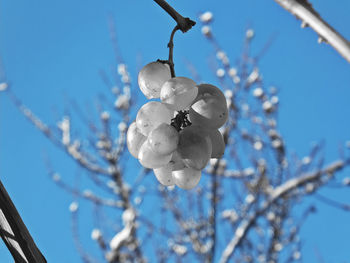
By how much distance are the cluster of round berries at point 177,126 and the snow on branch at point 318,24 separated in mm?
169

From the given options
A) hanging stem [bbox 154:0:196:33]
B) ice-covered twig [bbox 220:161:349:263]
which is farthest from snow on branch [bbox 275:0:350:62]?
ice-covered twig [bbox 220:161:349:263]

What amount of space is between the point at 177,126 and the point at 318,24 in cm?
25

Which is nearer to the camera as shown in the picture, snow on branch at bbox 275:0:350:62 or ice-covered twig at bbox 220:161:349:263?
snow on branch at bbox 275:0:350:62

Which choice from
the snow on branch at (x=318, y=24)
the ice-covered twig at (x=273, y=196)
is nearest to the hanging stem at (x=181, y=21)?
the snow on branch at (x=318, y=24)

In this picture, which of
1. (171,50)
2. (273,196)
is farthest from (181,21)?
(273,196)

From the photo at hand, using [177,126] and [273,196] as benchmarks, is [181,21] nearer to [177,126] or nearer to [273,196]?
[177,126]

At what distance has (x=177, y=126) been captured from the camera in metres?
0.54

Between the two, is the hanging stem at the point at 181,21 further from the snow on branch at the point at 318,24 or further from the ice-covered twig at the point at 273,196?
the ice-covered twig at the point at 273,196

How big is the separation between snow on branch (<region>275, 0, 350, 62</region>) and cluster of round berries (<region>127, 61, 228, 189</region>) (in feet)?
0.56

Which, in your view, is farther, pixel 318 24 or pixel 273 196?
pixel 273 196

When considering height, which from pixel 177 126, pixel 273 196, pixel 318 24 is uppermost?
pixel 273 196

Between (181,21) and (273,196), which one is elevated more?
(273,196)

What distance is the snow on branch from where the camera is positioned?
0.51 metres

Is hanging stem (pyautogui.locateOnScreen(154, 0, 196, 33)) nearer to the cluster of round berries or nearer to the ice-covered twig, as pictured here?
the cluster of round berries
